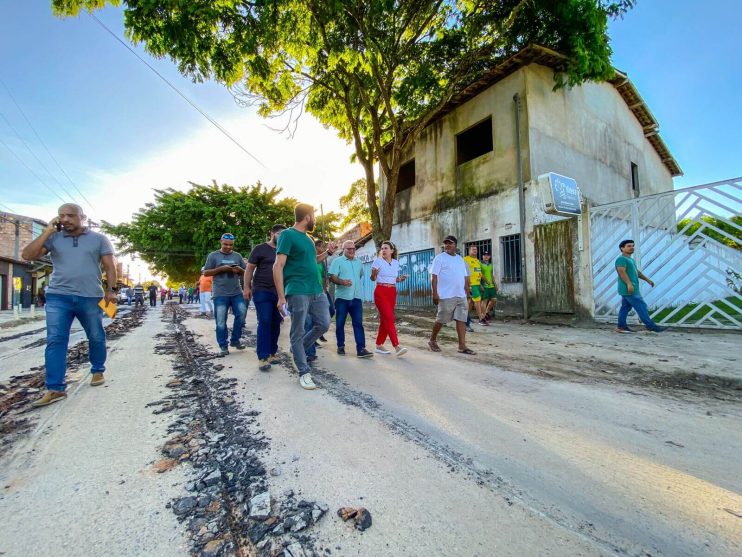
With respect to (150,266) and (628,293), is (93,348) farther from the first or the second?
(150,266)

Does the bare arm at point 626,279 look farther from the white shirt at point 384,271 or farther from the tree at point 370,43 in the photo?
the tree at point 370,43

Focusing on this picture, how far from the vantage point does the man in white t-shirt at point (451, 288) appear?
5121 mm

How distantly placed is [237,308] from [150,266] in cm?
2227

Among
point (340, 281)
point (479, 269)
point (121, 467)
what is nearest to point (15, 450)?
point (121, 467)

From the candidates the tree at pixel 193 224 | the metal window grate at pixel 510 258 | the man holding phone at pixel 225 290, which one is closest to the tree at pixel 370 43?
the metal window grate at pixel 510 258

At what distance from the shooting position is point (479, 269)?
8.23m

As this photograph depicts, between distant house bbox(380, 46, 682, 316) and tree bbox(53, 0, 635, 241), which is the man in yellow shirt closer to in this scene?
distant house bbox(380, 46, 682, 316)

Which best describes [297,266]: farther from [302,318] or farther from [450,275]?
[450,275]

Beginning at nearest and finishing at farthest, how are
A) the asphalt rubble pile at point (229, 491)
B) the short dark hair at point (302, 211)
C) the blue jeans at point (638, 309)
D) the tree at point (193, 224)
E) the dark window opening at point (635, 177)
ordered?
1. the asphalt rubble pile at point (229, 491)
2. the short dark hair at point (302, 211)
3. the blue jeans at point (638, 309)
4. the dark window opening at point (635, 177)
5. the tree at point (193, 224)

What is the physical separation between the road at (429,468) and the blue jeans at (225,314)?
1763mm

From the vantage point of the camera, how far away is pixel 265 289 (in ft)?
15.0

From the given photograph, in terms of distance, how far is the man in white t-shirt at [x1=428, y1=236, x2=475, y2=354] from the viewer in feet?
16.8

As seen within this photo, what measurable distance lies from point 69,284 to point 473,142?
517 inches

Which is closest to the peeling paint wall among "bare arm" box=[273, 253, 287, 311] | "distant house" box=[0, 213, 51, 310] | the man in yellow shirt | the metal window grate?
the metal window grate
